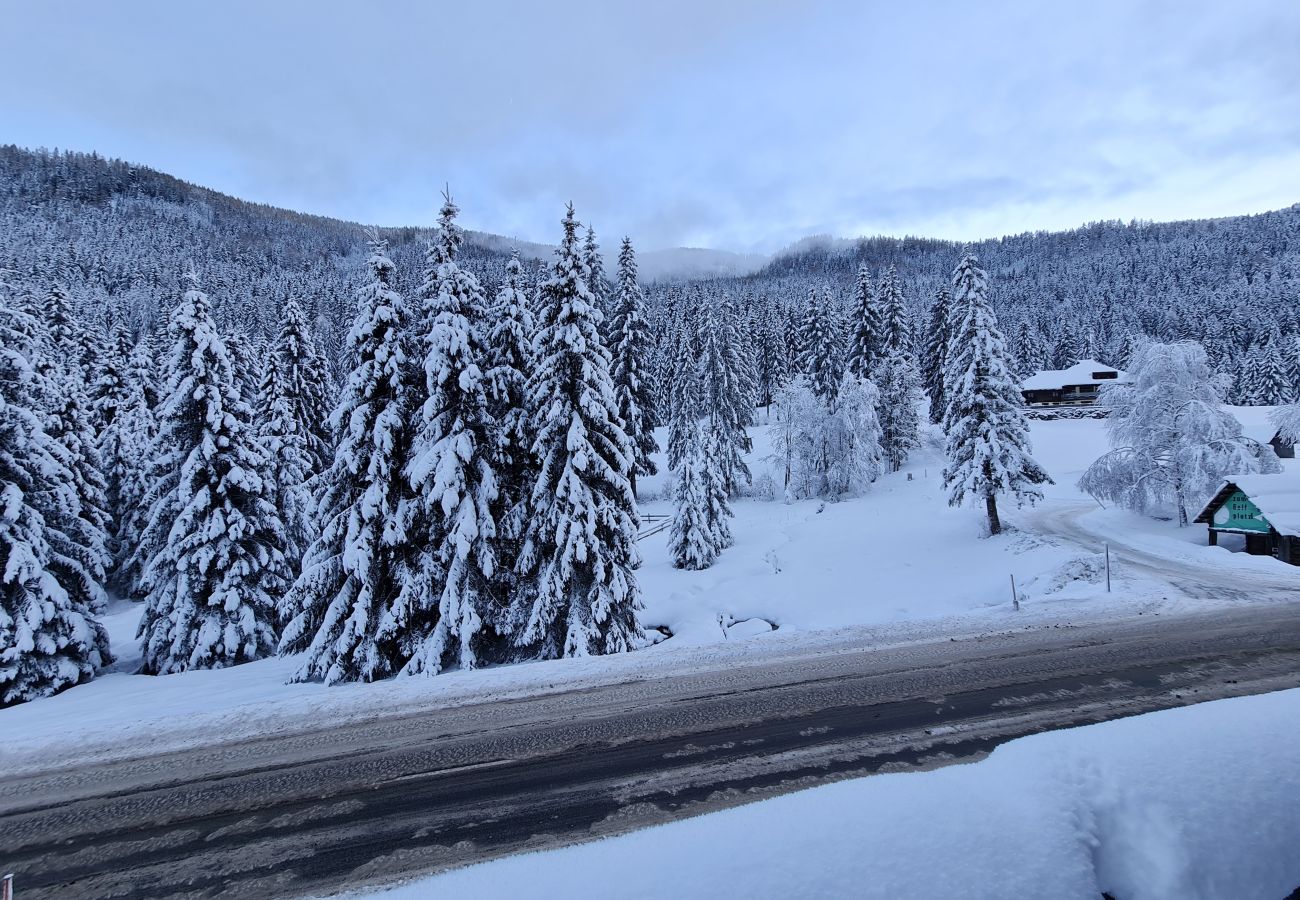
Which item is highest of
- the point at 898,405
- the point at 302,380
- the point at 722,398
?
the point at 302,380

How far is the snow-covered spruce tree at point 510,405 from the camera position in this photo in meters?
16.2

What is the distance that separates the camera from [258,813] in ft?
20.5

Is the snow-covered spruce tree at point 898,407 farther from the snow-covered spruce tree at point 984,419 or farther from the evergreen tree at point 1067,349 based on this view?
the evergreen tree at point 1067,349

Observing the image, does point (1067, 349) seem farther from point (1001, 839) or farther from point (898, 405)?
point (1001, 839)

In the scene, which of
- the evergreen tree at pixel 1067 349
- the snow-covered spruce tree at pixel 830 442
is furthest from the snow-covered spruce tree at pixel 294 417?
the evergreen tree at pixel 1067 349

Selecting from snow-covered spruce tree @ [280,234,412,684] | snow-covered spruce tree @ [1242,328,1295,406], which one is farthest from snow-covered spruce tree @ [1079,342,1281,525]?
snow-covered spruce tree @ [1242,328,1295,406]

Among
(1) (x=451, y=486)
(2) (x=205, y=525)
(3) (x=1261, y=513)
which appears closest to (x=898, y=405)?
(3) (x=1261, y=513)

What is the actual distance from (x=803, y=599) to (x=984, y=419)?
521 inches

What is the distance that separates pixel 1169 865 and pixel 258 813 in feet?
27.9

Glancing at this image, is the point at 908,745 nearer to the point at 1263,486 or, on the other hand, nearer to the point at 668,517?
the point at 1263,486

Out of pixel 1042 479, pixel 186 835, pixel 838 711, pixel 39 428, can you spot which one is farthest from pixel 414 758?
pixel 1042 479

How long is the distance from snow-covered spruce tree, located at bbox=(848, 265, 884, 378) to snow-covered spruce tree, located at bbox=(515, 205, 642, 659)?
153ft

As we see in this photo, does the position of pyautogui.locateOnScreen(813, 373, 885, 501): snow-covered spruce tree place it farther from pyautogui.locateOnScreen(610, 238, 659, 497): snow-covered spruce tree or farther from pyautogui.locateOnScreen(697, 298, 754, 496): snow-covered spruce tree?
pyautogui.locateOnScreen(610, 238, 659, 497): snow-covered spruce tree

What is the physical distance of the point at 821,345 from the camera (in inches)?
2324
